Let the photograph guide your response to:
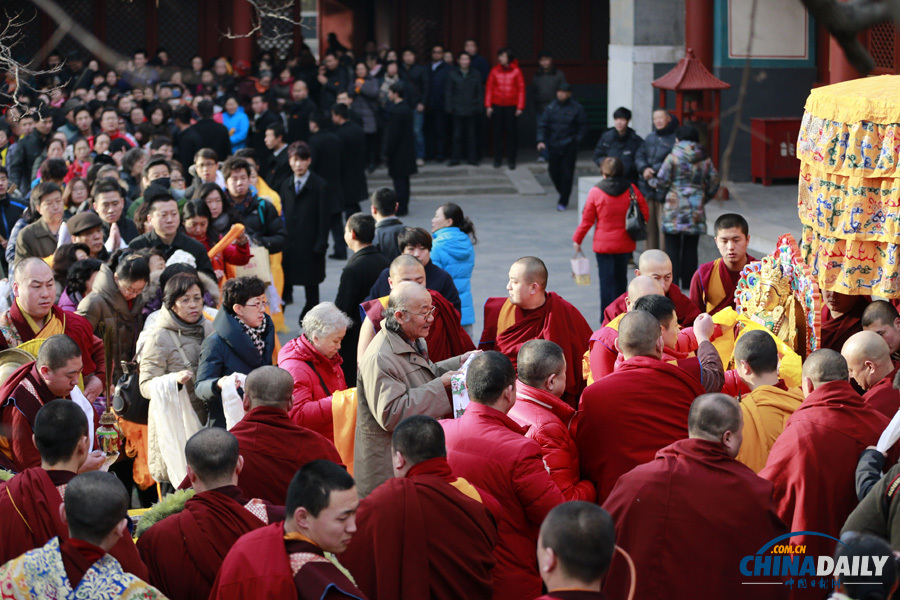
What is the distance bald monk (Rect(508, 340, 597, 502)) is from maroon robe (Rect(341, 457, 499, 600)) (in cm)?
81

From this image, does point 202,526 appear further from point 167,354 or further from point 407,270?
point 407,270

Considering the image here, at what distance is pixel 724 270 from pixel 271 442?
3731 millimetres

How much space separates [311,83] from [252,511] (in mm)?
14494

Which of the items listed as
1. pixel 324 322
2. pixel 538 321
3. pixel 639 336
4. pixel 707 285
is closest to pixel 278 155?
pixel 707 285

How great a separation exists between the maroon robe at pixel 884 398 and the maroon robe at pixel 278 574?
2609 mm

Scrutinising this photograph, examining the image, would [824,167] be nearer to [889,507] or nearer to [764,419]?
[764,419]

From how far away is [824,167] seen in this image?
5.98m

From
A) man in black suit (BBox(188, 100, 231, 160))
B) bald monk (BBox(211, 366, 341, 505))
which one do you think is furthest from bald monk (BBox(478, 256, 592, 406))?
man in black suit (BBox(188, 100, 231, 160))

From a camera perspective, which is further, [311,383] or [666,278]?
[666,278]

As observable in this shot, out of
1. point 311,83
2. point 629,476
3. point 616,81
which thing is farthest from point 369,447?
point 311,83

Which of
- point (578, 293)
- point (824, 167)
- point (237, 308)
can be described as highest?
point (824, 167)

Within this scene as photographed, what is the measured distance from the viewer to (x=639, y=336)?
4.76 metres

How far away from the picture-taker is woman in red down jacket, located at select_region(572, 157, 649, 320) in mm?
9812

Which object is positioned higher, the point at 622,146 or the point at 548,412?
the point at 622,146
